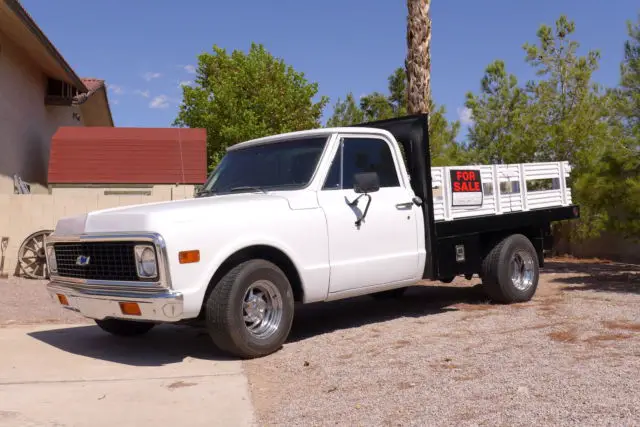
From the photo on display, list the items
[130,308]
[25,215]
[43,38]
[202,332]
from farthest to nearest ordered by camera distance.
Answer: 1. [43,38]
2. [25,215]
3. [202,332]
4. [130,308]

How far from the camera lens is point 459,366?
524cm

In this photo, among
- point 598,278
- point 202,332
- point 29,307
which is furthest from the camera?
point 598,278

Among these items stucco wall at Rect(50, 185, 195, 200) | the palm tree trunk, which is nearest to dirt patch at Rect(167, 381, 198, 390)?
the palm tree trunk

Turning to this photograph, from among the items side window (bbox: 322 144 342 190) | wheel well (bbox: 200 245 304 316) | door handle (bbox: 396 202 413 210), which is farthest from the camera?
door handle (bbox: 396 202 413 210)

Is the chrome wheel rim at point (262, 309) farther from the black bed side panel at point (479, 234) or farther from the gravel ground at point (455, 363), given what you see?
the black bed side panel at point (479, 234)

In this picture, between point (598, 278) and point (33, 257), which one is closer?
point (598, 278)

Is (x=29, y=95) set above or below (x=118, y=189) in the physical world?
above

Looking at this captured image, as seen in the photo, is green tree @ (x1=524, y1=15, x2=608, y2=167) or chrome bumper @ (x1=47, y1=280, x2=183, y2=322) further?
green tree @ (x1=524, y1=15, x2=608, y2=167)

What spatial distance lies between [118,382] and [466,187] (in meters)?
4.53

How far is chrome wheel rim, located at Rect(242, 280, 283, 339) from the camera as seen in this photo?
594 centimetres

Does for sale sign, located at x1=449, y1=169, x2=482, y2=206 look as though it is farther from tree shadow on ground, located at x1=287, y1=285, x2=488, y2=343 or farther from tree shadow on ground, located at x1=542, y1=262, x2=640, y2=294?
tree shadow on ground, located at x1=542, y1=262, x2=640, y2=294

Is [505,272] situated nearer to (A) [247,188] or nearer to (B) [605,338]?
(B) [605,338]

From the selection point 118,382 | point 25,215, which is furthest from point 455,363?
point 25,215

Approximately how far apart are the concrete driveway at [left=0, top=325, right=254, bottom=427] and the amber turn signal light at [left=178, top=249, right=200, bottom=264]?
3.00 feet
